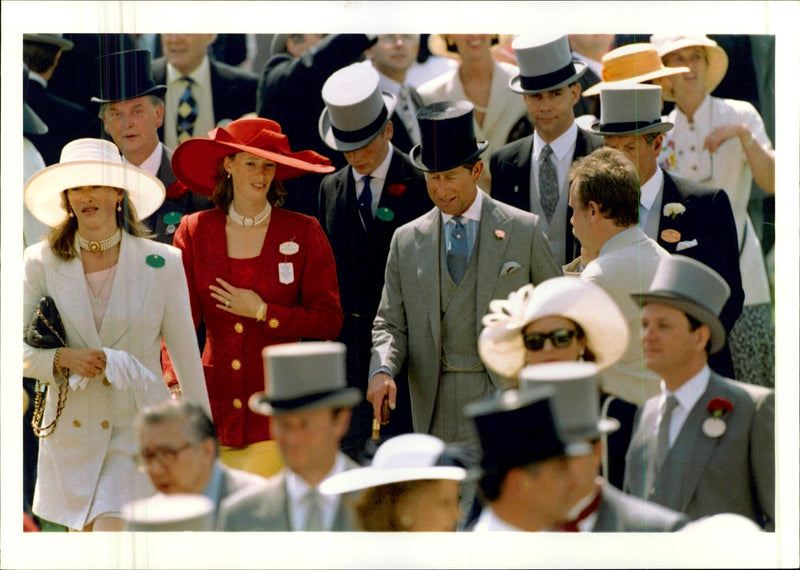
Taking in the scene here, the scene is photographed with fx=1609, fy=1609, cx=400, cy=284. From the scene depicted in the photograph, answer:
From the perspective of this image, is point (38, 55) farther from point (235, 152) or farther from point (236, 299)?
point (236, 299)

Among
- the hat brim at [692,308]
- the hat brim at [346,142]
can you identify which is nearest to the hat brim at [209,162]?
the hat brim at [346,142]

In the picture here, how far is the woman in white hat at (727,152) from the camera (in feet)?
29.4

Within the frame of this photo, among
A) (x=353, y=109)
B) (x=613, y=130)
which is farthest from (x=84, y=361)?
(x=613, y=130)

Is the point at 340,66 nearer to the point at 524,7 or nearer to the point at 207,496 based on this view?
the point at 524,7

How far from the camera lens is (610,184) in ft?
29.0

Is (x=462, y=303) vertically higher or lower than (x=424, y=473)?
higher

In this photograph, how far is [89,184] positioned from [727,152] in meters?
3.57

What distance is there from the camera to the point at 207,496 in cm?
862

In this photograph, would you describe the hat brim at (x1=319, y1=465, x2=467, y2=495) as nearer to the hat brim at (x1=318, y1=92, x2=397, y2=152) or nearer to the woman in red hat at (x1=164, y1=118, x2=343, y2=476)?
the woman in red hat at (x1=164, y1=118, x2=343, y2=476)

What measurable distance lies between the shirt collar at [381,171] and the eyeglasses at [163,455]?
68.3 inches

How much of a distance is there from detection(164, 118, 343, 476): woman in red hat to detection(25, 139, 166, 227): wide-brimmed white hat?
8.2 inches

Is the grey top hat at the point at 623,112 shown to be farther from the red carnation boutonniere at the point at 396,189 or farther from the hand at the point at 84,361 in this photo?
the hand at the point at 84,361

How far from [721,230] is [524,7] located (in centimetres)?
166

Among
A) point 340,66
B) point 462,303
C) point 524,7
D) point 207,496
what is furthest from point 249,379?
point 524,7
